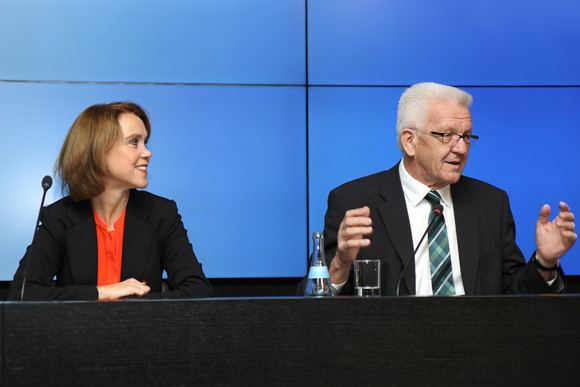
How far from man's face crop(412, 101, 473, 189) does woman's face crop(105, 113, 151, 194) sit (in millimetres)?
965

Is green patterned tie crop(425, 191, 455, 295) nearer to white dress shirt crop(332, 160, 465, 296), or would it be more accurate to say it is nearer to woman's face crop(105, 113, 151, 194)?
white dress shirt crop(332, 160, 465, 296)

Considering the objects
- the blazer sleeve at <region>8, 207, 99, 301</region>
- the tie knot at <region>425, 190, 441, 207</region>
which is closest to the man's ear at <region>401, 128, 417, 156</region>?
the tie knot at <region>425, 190, 441, 207</region>

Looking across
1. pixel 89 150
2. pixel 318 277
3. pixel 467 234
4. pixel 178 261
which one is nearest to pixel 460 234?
pixel 467 234

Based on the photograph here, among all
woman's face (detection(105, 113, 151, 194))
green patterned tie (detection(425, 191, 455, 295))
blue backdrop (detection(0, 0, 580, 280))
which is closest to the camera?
green patterned tie (detection(425, 191, 455, 295))

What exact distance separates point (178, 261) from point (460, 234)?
0.97 m

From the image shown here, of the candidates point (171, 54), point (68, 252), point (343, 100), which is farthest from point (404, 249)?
point (171, 54)

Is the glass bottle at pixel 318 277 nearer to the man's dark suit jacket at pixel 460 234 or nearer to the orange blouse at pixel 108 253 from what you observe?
the man's dark suit jacket at pixel 460 234

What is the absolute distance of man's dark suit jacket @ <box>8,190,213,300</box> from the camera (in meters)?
2.08

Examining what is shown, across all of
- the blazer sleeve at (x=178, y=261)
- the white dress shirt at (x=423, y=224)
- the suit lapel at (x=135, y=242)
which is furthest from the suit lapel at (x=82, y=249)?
the white dress shirt at (x=423, y=224)

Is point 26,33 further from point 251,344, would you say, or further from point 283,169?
point 251,344

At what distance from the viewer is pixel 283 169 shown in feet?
10.2

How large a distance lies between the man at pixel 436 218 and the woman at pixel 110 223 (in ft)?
1.90

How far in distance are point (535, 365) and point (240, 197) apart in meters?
2.04

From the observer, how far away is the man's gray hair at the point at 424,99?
2.15 m
